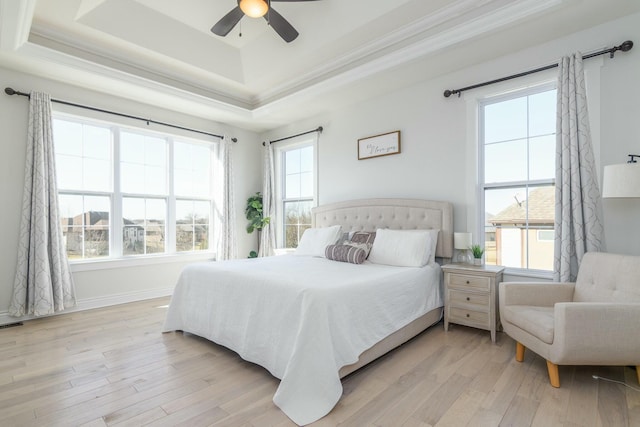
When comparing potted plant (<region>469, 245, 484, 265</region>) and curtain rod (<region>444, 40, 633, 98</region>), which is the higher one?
curtain rod (<region>444, 40, 633, 98</region>)

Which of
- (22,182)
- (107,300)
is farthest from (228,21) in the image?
(107,300)

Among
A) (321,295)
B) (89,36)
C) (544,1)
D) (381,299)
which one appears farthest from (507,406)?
(89,36)

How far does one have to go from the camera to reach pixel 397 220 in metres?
3.90

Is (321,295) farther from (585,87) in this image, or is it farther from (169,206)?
(169,206)

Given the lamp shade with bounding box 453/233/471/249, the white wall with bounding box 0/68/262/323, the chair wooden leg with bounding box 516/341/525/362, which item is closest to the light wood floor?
the chair wooden leg with bounding box 516/341/525/362

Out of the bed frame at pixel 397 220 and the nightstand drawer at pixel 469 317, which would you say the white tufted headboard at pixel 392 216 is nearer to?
the bed frame at pixel 397 220

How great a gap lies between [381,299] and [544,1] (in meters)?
2.66

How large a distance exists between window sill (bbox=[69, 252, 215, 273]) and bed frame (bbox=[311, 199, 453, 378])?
2.01m

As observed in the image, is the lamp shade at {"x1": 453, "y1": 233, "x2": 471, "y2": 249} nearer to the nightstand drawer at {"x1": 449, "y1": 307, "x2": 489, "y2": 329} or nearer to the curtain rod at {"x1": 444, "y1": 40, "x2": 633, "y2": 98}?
the nightstand drawer at {"x1": 449, "y1": 307, "x2": 489, "y2": 329}

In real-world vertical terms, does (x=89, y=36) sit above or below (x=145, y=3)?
below

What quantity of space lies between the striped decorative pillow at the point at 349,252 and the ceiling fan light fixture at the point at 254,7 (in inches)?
91.8

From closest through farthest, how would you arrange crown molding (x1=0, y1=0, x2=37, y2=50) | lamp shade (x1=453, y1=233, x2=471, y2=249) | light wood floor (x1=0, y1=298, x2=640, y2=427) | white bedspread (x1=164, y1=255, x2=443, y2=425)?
light wood floor (x1=0, y1=298, x2=640, y2=427), white bedspread (x1=164, y1=255, x2=443, y2=425), crown molding (x1=0, y1=0, x2=37, y2=50), lamp shade (x1=453, y1=233, x2=471, y2=249)

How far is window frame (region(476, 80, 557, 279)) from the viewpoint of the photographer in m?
3.11

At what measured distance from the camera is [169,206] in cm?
489
